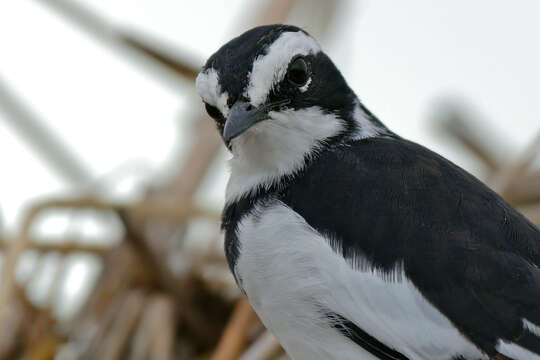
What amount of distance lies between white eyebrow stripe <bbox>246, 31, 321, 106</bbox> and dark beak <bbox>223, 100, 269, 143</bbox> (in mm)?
13

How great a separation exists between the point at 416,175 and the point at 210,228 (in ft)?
3.52

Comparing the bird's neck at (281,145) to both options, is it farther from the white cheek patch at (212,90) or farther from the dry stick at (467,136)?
the dry stick at (467,136)

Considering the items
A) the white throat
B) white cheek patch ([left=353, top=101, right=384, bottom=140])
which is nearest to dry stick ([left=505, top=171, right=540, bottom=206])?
white cheek patch ([left=353, top=101, right=384, bottom=140])

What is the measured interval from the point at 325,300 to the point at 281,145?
0.31 metres

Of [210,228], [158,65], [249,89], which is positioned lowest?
[210,228]

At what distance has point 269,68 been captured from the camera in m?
1.76

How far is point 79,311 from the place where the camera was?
2564 mm

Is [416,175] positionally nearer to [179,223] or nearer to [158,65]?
[179,223]

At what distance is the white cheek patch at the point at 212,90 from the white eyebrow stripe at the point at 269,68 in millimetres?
51

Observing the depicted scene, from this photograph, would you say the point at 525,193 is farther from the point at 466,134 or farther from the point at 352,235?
the point at 352,235

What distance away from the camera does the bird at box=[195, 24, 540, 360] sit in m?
Result: 1.62

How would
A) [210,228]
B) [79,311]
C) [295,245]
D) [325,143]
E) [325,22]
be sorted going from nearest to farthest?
[295,245] < [325,143] < [79,311] < [210,228] < [325,22]

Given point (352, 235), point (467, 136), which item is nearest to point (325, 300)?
point (352, 235)

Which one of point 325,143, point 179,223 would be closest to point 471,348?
point 325,143
